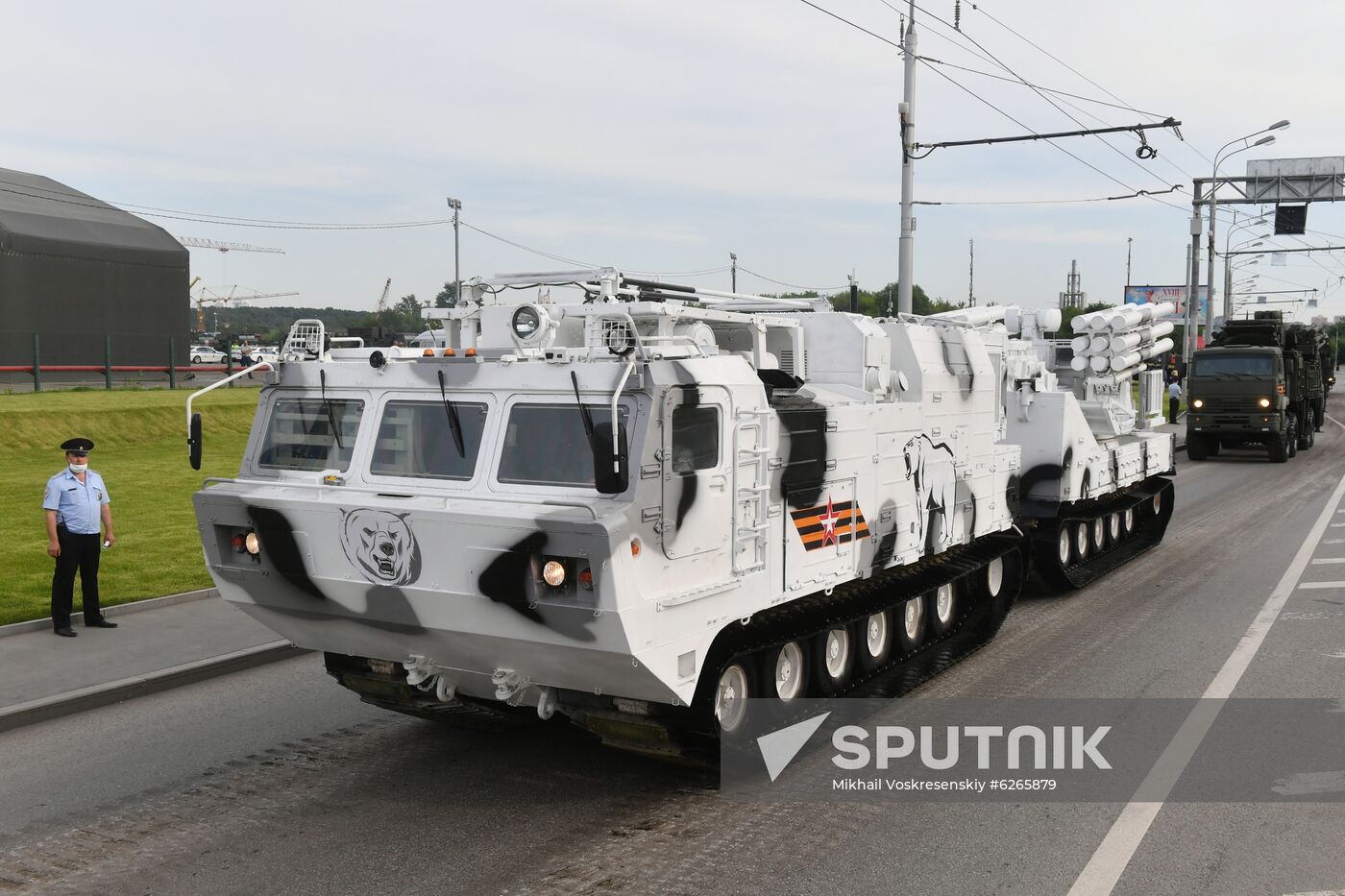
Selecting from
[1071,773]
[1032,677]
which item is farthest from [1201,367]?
[1071,773]

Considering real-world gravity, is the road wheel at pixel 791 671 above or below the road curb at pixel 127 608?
above

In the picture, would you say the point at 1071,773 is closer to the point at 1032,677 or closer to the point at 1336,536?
the point at 1032,677

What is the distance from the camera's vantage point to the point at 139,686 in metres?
8.62

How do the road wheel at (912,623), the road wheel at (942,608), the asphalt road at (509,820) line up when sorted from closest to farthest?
the asphalt road at (509,820)
the road wheel at (912,623)
the road wheel at (942,608)

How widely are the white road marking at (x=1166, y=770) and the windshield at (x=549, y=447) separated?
3041 millimetres

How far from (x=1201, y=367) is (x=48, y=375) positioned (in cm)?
2533

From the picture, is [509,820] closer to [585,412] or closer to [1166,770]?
[585,412]

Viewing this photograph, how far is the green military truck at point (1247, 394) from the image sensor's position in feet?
86.8

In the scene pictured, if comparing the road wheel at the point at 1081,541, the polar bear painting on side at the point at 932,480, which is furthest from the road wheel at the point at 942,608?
the road wheel at the point at 1081,541

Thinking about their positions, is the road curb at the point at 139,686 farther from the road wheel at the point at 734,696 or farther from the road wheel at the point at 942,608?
the road wheel at the point at 942,608

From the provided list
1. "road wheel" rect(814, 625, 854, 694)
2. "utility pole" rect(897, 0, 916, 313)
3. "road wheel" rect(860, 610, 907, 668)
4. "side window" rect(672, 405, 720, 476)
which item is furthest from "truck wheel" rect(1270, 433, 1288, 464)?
"side window" rect(672, 405, 720, 476)

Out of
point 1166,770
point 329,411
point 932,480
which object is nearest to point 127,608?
point 329,411

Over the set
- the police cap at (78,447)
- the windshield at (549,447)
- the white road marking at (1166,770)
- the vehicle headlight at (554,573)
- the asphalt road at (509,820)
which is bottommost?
the asphalt road at (509,820)

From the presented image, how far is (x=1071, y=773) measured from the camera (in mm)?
7055
